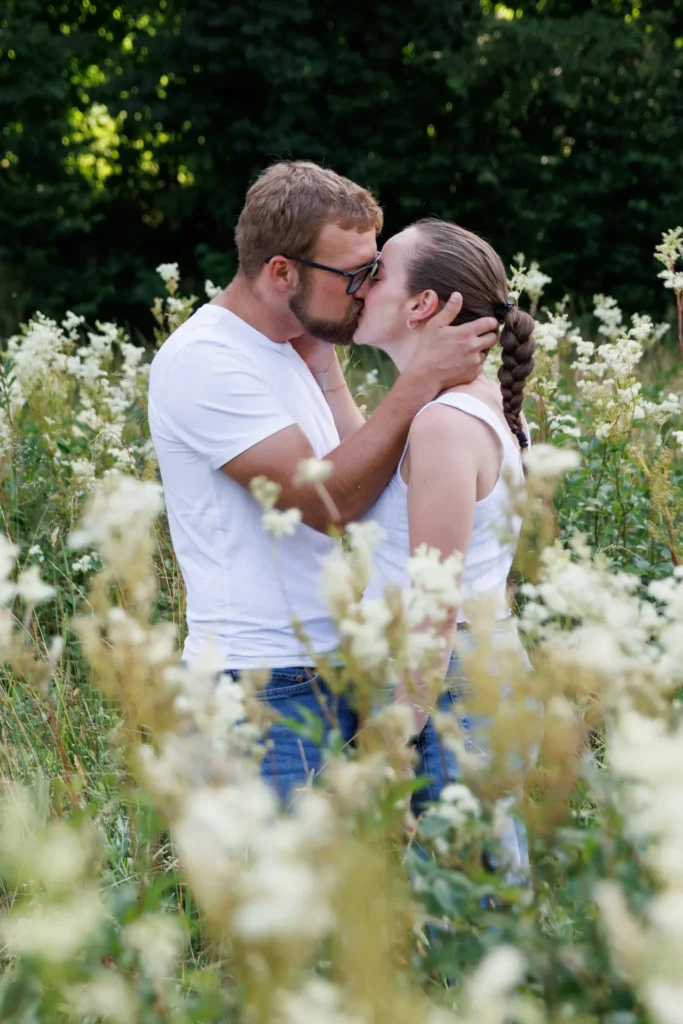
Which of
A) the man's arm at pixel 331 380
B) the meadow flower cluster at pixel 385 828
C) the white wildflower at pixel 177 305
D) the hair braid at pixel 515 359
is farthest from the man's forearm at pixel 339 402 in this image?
the meadow flower cluster at pixel 385 828

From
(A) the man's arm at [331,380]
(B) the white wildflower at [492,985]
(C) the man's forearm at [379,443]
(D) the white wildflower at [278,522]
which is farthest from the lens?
(A) the man's arm at [331,380]

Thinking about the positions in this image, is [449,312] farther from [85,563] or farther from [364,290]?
[85,563]

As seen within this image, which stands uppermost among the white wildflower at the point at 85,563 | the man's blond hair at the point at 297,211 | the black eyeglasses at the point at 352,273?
the man's blond hair at the point at 297,211

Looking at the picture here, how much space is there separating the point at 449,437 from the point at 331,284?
2.40 ft

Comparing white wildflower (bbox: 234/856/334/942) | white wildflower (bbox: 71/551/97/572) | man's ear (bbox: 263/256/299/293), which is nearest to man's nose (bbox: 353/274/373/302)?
man's ear (bbox: 263/256/299/293)

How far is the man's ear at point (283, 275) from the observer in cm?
275

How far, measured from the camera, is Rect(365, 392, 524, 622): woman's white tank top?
229 centimetres

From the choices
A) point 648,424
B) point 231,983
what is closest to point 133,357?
point 648,424

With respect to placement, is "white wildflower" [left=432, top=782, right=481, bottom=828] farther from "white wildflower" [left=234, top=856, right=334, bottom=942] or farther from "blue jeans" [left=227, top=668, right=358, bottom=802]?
"blue jeans" [left=227, top=668, right=358, bottom=802]

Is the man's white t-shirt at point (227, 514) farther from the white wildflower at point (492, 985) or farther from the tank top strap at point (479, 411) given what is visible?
the white wildflower at point (492, 985)

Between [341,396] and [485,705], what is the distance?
7.15 ft

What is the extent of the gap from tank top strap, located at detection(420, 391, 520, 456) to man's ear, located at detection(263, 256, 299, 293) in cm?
63

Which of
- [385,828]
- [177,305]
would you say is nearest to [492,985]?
[385,828]

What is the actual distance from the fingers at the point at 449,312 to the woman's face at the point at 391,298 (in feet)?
0.35
